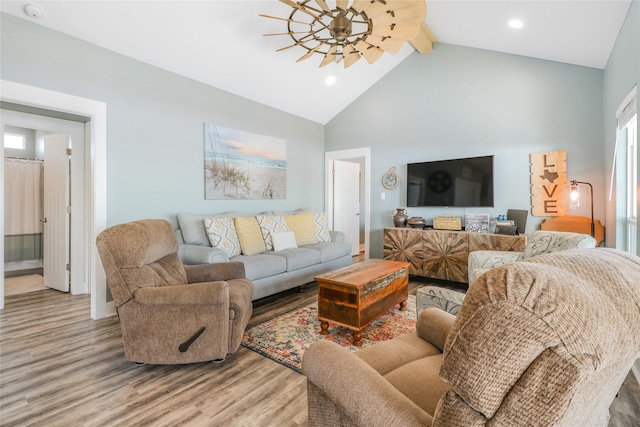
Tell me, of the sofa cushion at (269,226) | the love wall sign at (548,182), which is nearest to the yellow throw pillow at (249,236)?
the sofa cushion at (269,226)

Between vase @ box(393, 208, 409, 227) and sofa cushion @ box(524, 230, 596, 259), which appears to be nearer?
sofa cushion @ box(524, 230, 596, 259)

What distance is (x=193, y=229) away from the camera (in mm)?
3479

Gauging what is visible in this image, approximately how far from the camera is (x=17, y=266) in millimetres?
4938

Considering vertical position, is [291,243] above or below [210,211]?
below

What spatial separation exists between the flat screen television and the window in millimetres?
6433

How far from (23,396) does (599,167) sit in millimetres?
5512

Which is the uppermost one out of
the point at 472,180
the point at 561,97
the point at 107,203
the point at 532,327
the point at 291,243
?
the point at 561,97

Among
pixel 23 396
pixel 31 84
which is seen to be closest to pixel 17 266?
pixel 31 84

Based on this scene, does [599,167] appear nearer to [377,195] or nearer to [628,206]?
[628,206]

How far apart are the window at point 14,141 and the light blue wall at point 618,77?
25.2ft

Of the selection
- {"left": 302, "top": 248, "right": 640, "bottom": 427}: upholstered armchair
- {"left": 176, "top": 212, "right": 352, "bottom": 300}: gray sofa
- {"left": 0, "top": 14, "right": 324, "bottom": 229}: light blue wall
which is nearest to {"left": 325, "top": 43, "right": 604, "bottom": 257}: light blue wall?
{"left": 176, "top": 212, "right": 352, "bottom": 300}: gray sofa

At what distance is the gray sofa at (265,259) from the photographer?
122 inches

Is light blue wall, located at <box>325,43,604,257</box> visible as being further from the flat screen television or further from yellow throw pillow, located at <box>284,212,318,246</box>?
yellow throw pillow, located at <box>284,212,318,246</box>

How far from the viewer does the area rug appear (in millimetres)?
2334
